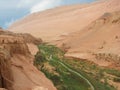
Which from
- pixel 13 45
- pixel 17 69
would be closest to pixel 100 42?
pixel 13 45

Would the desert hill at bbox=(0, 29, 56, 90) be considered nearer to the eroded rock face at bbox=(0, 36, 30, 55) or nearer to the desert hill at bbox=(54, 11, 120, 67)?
the eroded rock face at bbox=(0, 36, 30, 55)

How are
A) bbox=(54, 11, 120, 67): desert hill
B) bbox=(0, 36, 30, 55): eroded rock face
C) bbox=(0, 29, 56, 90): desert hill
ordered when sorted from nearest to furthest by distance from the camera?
bbox=(0, 29, 56, 90): desert hill
bbox=(0, 36, 30, 55): eroded rock face
bbox=(54, 11, 120, 67): desert hill

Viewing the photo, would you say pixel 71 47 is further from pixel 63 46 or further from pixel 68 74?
pixel 68 74

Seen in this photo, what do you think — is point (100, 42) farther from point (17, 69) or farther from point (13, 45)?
point (17, 69)

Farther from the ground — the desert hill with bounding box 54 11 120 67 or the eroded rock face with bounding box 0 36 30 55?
the eroded rock face with bounding box 0 36 30 55

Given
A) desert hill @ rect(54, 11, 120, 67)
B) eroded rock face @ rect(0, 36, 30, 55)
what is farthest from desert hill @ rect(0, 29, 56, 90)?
desert hill @ rect(54, 11, 120, 67)

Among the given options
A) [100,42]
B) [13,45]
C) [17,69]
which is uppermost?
[13,45]

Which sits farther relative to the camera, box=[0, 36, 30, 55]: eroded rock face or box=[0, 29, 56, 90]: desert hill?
box=[0, 36, 30, 55]: eroded rock face

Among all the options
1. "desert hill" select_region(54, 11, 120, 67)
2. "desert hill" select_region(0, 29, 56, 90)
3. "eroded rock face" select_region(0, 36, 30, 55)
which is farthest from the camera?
"desert hill" select_region(54, 11, 120, 67)

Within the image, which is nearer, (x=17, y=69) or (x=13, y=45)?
(x=17, y=69)
